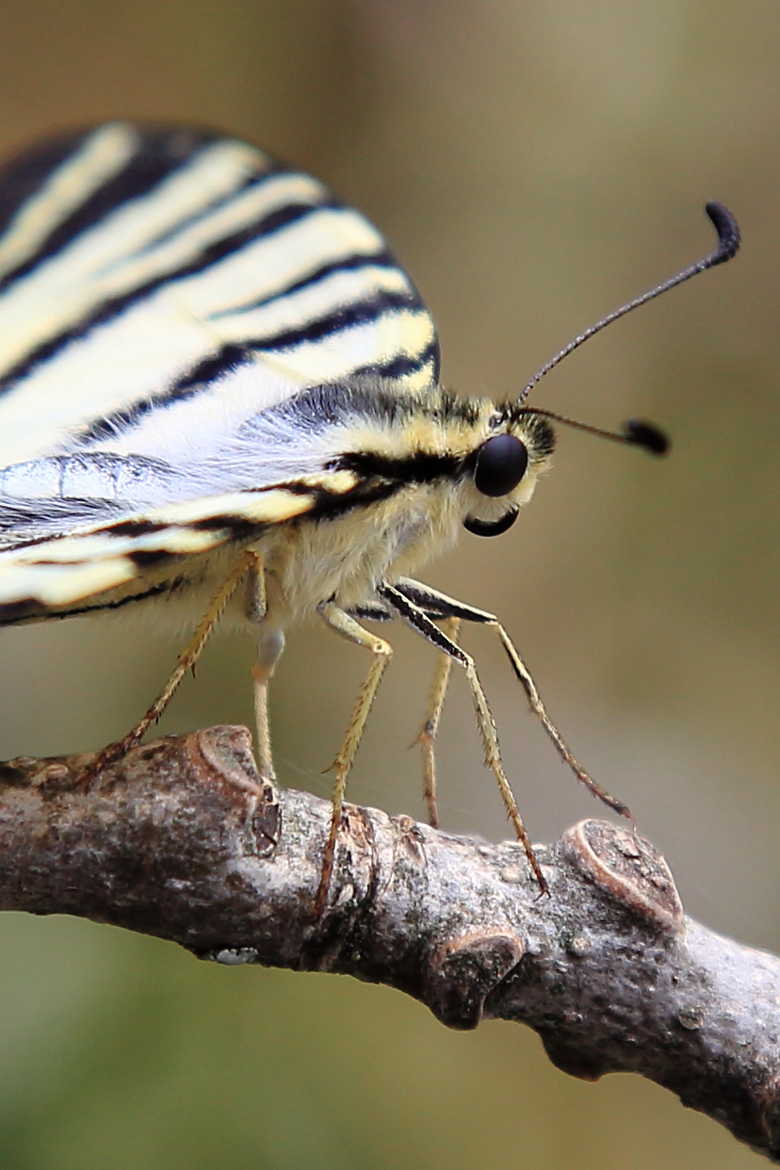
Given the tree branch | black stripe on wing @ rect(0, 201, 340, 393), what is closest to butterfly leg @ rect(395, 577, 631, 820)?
the tree branch

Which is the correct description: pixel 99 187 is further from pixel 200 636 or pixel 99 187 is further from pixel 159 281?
pixel 200 636

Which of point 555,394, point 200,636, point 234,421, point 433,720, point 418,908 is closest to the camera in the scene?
point 418,908

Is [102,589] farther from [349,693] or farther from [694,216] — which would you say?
[694,216]

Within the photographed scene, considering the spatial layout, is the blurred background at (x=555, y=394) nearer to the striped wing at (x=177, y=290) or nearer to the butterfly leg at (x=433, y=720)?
the butterfly leg at (x=433, y=720)

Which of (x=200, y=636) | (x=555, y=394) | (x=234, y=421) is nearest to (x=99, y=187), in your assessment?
(x=234, y=421)

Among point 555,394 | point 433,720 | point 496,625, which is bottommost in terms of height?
point 433,720
